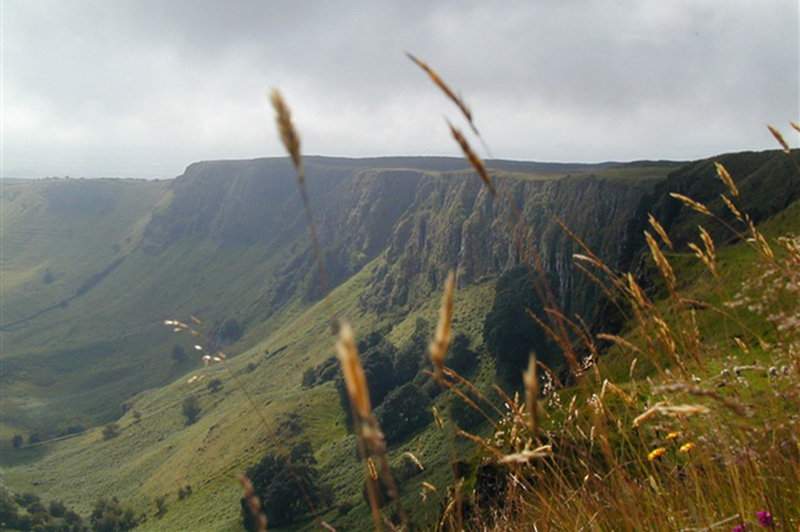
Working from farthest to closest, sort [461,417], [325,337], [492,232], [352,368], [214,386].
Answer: [214,386] → [325,337] → [492,232] → [461,417] → [352,368]

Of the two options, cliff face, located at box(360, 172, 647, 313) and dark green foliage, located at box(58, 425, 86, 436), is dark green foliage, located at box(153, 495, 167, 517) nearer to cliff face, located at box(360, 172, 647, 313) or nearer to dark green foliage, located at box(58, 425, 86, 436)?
cliff face, located at box(360, 172, 647, 313)

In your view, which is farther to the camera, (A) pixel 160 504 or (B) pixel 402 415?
(A) pixel 160 504

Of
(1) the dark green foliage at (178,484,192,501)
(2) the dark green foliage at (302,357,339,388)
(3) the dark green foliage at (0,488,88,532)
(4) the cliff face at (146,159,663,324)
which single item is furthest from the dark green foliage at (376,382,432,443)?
(3) the dark green foliage at (0,488,88,532)

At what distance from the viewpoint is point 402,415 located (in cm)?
7638

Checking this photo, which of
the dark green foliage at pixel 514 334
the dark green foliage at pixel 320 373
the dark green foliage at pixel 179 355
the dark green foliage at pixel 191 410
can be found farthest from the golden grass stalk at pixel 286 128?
the dark green foliage at pixel 179 355

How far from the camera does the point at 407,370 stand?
9700 centimetres

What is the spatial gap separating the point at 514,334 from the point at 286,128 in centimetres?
7807

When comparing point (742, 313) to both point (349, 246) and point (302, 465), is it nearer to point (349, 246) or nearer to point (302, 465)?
point (302, 465)

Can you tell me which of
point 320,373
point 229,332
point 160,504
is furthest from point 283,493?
point 229,332

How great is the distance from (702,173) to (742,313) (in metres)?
49.7

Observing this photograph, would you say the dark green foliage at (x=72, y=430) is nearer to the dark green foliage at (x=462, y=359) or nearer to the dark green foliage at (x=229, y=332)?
the dark green foliage at (x=229, y=332)

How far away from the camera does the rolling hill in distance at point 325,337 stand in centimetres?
6688

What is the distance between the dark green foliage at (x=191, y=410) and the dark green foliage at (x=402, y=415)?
59.6 meters

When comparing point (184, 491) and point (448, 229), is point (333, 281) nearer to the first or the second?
point (448, 229)
